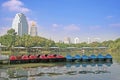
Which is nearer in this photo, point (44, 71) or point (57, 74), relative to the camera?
point (57, 74)

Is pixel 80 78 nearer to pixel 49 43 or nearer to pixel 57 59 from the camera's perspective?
pixel 57 59

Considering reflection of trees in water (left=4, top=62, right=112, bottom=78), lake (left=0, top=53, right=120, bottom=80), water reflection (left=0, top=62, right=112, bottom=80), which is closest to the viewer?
lake (left=0, top=53, right=120, bottom=80)

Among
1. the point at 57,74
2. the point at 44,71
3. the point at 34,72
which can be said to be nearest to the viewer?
the point at 57,74

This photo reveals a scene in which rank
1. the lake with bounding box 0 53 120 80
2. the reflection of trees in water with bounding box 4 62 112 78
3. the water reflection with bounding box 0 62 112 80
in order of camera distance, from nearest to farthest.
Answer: the lake with bounding box 0 53 120 80 → the water reflection with bounding box 0 62 112 80 → the reflection of trees in water with bounding box 4 62 112 78

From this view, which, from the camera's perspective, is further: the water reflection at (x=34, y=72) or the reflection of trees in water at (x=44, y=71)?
the reflection of trees in water at (x=44, y=71)

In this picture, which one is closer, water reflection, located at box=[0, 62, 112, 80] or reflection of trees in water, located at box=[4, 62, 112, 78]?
water reflection, located at box=[0, 62, 112, 80]

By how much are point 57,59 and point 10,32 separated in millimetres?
97598

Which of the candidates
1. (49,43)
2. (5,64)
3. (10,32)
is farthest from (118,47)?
(5,64)

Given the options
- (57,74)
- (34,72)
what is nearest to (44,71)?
(34,72)

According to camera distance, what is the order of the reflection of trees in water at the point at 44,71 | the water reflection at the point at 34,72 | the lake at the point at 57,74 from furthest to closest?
the reflection of trees in water at the point at 44,71 < the water reflection at the point at 34,72 < the lake at the point at 57,74

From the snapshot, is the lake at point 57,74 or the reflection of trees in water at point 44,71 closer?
the lake at point 57,74

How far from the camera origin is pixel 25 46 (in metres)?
150

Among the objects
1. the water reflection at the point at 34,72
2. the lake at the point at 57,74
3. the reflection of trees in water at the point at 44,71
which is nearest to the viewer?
the lake at the point at 57,74

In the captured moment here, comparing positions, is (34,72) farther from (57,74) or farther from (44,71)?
(57,74)
